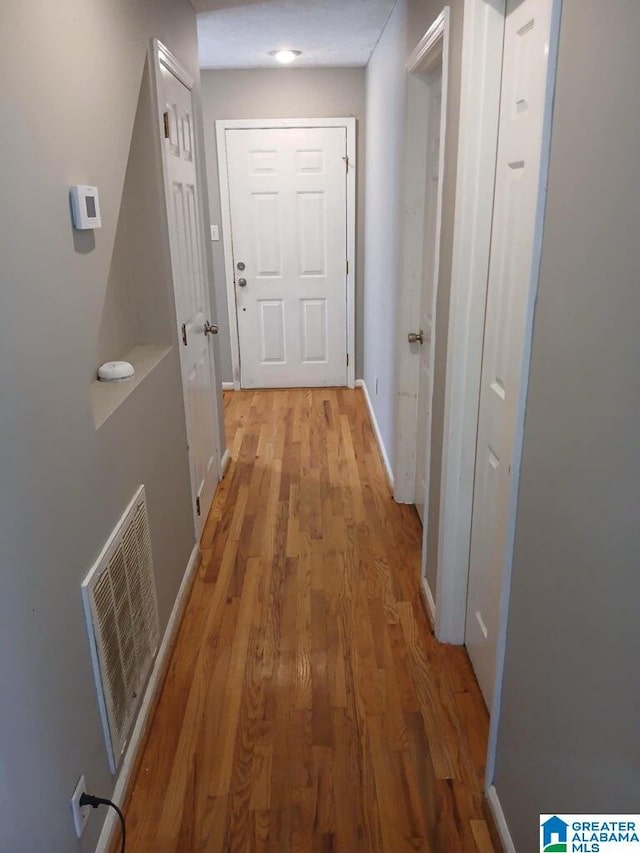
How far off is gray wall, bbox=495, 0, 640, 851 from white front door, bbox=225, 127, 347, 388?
387 cm

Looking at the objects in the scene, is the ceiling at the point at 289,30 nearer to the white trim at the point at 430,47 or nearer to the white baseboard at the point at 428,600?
the white trim at the point at 430,47

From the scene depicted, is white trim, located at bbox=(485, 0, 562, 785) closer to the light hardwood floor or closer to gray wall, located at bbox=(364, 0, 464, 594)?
the light hardwood floor

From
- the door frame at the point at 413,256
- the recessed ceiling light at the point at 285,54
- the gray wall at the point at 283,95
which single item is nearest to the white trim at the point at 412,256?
the door frame at the point at 413,256

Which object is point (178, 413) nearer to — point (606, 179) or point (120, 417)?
point (120, 417)

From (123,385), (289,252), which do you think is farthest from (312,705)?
(289,252)

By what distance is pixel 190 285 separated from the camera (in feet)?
9.42

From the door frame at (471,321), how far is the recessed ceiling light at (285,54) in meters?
2.71

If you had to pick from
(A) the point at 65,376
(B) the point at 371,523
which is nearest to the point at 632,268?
(A) the point at 65,376

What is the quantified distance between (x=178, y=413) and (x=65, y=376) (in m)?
1.16

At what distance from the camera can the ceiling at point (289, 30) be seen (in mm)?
3006

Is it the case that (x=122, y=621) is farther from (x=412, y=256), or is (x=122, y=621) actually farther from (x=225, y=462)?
(x=225, y=462)

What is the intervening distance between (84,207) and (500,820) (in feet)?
5.96

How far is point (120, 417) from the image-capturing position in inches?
69.9

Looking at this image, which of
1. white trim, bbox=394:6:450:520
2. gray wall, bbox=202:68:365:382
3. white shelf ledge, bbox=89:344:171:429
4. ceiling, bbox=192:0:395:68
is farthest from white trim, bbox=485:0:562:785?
gray wall, bbox=202:68:365:382
